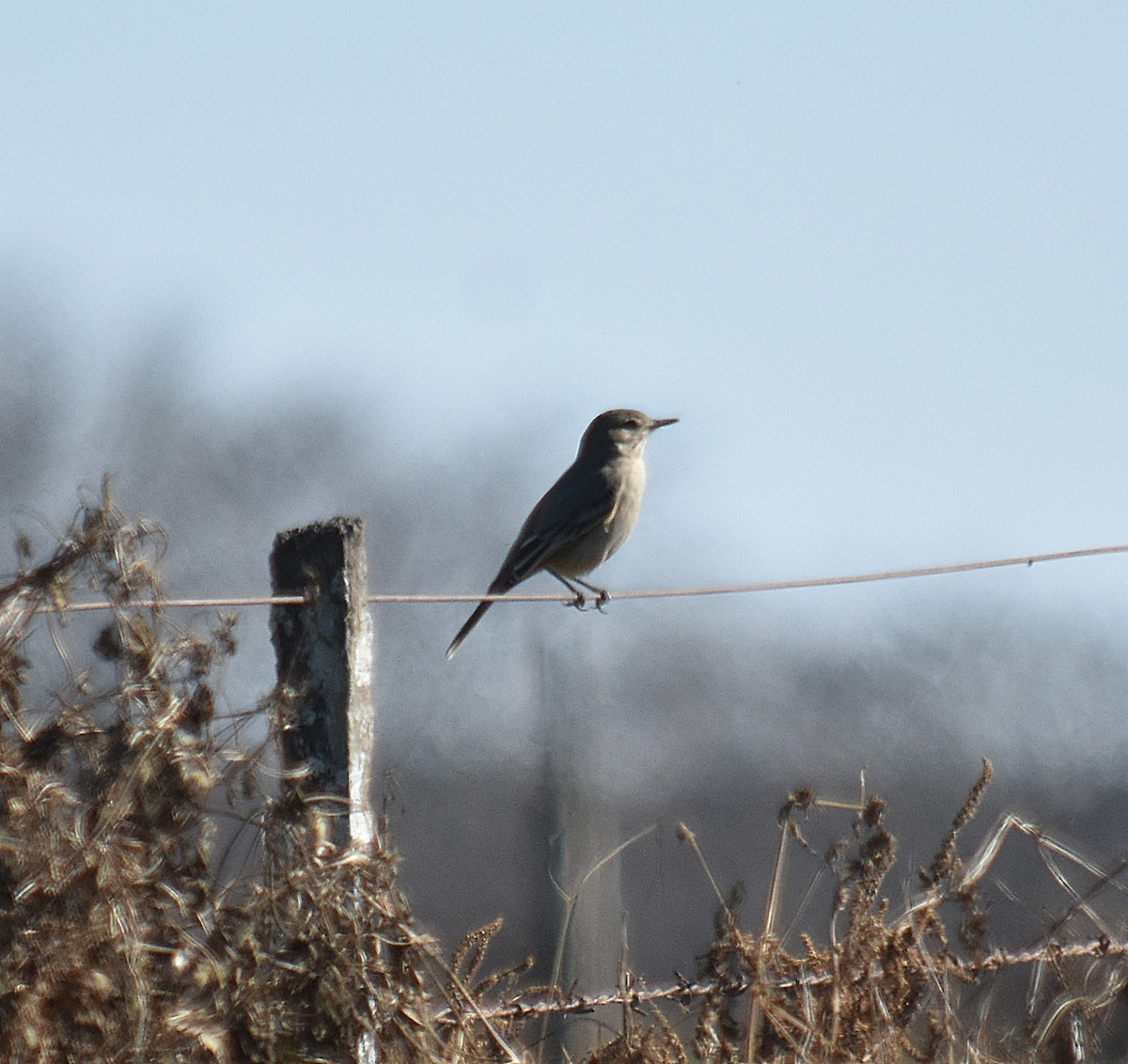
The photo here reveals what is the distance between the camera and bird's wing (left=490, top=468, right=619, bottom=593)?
879cm

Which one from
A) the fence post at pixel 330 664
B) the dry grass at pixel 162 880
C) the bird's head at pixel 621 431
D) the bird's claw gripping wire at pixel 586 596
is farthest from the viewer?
the bird's head at pixel 621 431

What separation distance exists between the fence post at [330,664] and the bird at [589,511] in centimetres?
468

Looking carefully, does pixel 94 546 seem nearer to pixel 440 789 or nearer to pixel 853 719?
pixel 440 789

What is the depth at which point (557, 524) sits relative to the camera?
8906mm

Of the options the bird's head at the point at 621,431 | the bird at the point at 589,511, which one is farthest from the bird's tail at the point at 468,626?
the bird's head at the point at 621,431

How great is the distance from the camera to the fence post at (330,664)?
12.2 feet

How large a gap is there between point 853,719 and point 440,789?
3.91 metres

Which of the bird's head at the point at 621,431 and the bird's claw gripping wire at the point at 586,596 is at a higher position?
the bird's head at the point at 621,431

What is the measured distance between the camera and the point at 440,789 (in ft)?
46.7

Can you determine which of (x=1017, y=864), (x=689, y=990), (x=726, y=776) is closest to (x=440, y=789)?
(x=726, y=776)

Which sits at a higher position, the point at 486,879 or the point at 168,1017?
the point at 168,1017

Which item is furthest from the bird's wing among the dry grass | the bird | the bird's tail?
the dry grass

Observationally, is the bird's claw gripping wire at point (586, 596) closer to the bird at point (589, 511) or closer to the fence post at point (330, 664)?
the bird at point (589, 511)

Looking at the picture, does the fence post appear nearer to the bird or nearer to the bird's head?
the bird
